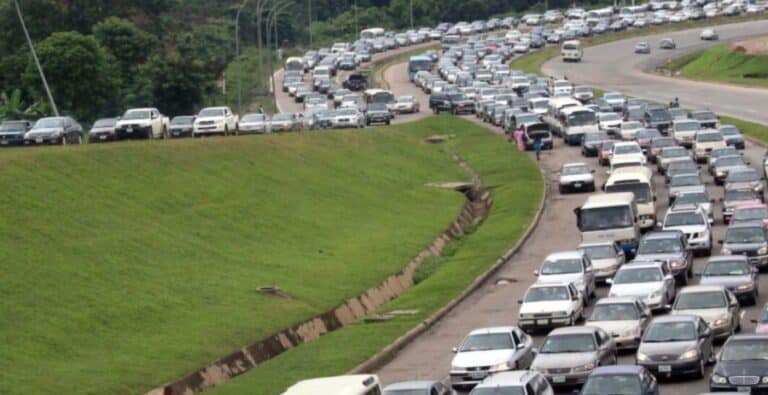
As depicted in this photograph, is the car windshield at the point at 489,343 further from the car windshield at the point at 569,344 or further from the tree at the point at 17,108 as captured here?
the tree at the point at 17,108

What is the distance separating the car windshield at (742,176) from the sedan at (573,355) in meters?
26.4

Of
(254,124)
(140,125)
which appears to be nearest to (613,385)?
(140,125)

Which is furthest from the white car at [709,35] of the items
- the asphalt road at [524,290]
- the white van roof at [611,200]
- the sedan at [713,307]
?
the sedan at [713,307]

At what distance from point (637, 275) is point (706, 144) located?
32.2 metres

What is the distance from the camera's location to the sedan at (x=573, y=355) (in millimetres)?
33250

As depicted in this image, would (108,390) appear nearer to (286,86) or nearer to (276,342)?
(276,342)

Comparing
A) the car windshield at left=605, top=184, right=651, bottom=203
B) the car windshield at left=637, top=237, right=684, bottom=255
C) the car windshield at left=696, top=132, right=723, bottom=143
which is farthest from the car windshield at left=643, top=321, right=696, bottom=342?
the car windshield at left=696, top=132, right=723, bottom=143

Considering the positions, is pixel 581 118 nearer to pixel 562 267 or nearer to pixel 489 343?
pixel 562 267

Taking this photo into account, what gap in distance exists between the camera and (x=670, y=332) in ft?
111

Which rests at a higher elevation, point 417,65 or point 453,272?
point 453,272

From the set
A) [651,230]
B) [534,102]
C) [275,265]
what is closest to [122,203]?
[275,265]

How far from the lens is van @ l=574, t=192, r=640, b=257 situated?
167ft

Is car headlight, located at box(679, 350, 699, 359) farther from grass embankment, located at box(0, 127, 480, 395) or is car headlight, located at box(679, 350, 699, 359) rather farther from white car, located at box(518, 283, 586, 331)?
grass embankment, located at box(0, 127, 480, 395)

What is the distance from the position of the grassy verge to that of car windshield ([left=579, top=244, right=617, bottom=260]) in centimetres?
8872
